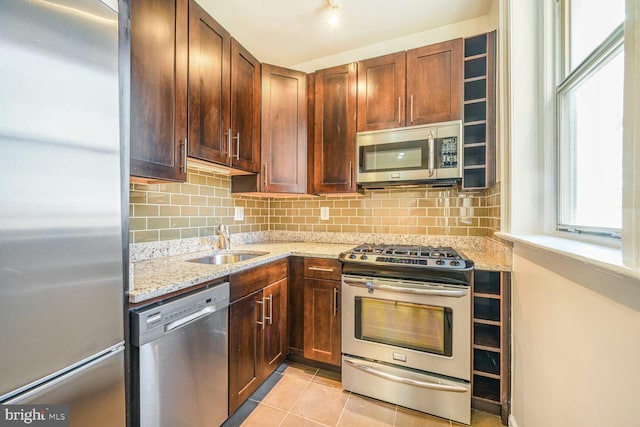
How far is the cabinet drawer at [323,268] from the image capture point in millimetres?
1854

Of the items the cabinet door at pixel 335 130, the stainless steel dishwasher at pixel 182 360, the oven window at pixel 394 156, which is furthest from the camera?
the cabinet door at pixel 335 130

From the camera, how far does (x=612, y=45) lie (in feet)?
2.82

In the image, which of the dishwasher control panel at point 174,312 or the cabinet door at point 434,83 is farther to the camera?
the cabinet door at point 434,83

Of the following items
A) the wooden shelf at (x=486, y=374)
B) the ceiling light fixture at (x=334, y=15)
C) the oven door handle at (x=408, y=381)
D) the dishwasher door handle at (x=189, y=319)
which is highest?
the ceiling light fixture at (x=334, y=15)

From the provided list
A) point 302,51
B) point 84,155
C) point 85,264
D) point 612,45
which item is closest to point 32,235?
point 85,264

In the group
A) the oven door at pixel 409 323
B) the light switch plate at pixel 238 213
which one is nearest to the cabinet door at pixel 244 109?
the light switch plate at pixel 238 213

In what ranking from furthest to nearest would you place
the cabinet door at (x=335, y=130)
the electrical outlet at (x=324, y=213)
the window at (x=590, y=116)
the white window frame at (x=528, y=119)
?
the electrical outlet at (x=324, y=213)
the cabinet door at (x=335, y=130)
the white window frame at (x=528, y=119)
the window at (x=590, y=116)

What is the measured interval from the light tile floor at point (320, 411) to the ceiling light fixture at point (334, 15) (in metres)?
2.78

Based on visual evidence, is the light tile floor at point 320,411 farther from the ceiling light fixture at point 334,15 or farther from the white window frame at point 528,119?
the ceiling light fixture at point 334,15

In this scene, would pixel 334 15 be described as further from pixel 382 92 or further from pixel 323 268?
pixel 323 268

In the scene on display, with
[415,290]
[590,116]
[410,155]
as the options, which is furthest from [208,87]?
[590,116]

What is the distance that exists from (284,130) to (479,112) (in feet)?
→ 5.09

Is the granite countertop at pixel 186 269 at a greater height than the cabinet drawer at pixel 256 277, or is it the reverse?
the granite countertop at pixel 186 269

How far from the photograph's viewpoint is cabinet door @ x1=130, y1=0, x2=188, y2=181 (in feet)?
3.91
